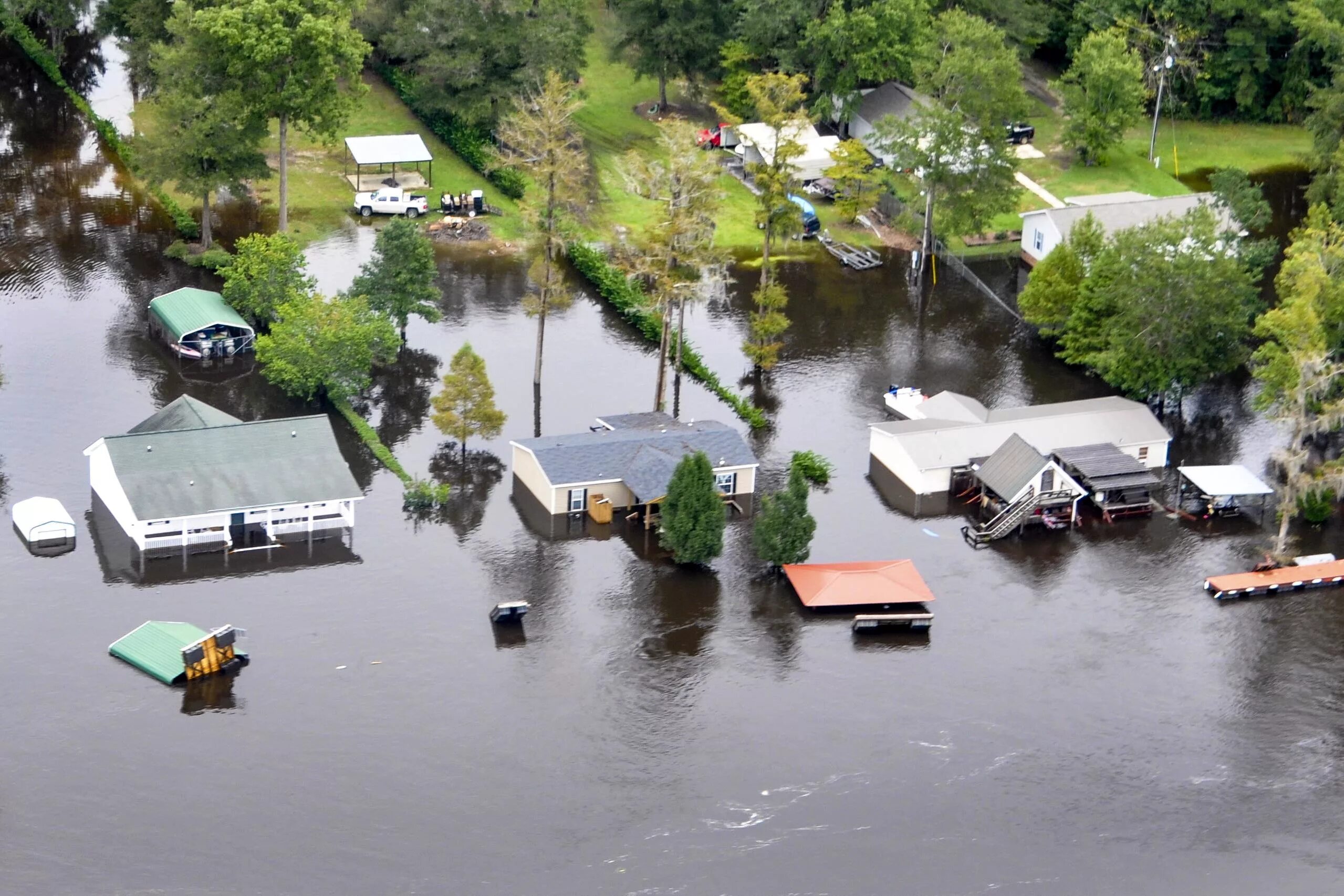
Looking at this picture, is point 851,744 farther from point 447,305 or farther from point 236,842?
point 447,305

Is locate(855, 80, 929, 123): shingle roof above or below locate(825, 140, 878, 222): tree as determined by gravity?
above

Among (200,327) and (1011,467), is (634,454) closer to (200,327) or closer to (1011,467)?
(1011,467)

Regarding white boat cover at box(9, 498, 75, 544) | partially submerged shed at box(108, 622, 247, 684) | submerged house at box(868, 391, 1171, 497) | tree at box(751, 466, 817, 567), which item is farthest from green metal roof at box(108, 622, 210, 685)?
submerged house at box(868, 391, 1171, 497)

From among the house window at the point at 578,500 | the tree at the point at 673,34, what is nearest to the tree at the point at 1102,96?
the tree at the point at 673,34

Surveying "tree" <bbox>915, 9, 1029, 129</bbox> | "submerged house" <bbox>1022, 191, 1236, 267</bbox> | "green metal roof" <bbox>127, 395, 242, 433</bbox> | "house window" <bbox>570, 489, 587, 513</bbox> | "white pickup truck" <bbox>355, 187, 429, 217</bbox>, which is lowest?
"house window" <bbox>570, 489, 587, 513</bbox>

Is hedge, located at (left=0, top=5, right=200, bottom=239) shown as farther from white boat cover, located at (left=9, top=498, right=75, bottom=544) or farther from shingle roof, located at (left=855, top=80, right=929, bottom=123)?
shingle roof, located at (left=855, top=80, right=929, bottom=123)

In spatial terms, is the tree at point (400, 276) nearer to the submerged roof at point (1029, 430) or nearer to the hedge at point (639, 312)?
the hedge at point (639, 312)
